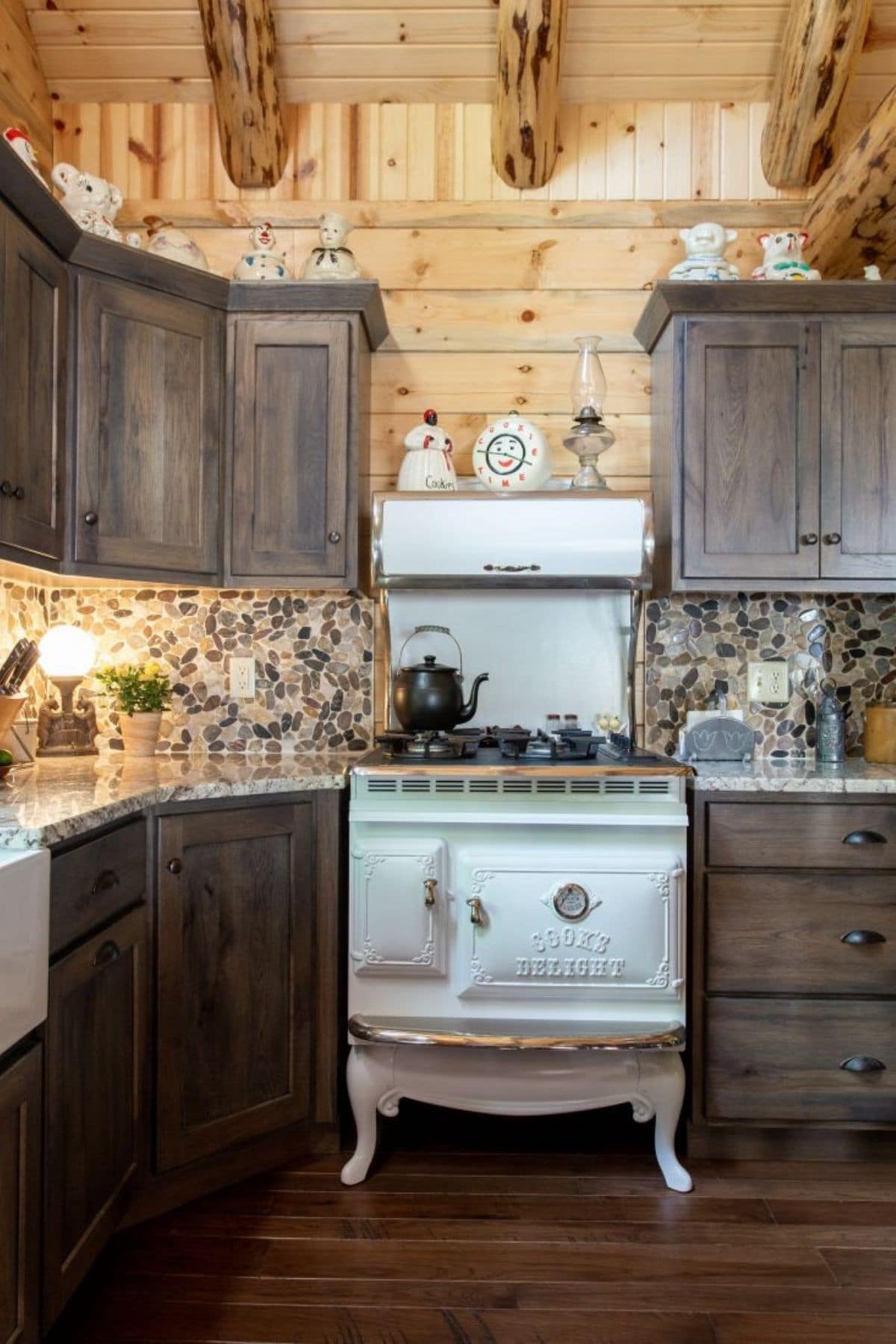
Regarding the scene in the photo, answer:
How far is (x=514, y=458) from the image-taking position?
250 centimetres

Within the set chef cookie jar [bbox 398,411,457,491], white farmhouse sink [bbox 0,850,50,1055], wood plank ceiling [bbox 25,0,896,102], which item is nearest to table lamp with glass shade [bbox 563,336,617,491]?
chef cookie jar [bbox 398,411,457,491]

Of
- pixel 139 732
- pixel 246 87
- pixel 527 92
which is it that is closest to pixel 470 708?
pixel 139 732

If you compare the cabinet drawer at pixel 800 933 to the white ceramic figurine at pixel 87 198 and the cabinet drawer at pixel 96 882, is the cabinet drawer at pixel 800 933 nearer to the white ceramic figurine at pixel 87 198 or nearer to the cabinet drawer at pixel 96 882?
the cabinet drawer at pixel 96 882

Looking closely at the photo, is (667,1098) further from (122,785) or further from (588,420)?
(588,420)

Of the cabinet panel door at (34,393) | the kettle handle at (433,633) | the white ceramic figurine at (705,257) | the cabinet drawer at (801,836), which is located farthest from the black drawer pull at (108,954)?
the white ceramic figurine at (705,257)

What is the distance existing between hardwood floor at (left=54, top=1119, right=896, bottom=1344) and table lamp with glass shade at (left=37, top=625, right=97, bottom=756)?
4.03 feet

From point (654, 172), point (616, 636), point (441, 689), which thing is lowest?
point (441, 689)

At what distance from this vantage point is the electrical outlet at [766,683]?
2629 mm

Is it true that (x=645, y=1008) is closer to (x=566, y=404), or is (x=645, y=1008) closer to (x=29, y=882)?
(x=29, y=882)

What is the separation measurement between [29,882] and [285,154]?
7.77ft

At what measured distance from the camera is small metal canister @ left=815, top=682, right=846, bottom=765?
8.03 ft

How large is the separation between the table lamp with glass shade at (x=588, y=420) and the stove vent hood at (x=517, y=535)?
0.20 m

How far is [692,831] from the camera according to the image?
2.08 m

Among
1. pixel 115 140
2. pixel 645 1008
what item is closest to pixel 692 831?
pixel 645 1008
